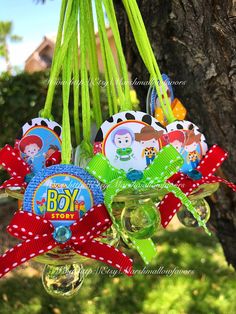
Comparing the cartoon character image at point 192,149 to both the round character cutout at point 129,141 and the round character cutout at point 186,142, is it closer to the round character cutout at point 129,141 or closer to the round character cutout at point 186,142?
the round character cutout at point 186,142

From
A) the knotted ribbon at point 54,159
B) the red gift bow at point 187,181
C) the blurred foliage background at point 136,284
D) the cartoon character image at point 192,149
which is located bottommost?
the blurred foliage background at point 136,284

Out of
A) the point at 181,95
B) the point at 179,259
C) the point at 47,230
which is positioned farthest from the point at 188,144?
the point at 179,259

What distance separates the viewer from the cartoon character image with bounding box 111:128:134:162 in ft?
2.15

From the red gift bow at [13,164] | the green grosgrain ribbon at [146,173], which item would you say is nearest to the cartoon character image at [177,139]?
the green grosgrain ribbon at [146,173]

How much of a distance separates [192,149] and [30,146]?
A: 261 millimetres

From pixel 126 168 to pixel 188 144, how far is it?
0.51 ft

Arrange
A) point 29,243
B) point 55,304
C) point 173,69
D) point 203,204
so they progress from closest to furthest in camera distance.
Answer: point 29,243
point 203,204
point 173,69
point 55,304

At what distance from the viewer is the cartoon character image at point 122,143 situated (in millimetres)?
656

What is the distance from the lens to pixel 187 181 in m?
0.69

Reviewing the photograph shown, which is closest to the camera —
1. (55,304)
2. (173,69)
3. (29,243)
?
(29,243)

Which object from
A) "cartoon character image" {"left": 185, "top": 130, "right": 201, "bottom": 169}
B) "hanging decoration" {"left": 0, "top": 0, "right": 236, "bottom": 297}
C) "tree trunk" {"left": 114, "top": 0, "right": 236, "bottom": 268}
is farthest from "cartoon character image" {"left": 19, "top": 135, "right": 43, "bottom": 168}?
"tree trunk" {"left": 114, "top": 0, "right": 236, "bottom": 268}

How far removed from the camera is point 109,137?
0.66m

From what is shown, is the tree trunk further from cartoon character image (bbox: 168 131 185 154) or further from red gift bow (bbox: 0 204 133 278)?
red gift bow (bbox: 0 204 133 278)

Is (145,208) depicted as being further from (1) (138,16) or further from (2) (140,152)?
(1) (138,16)
